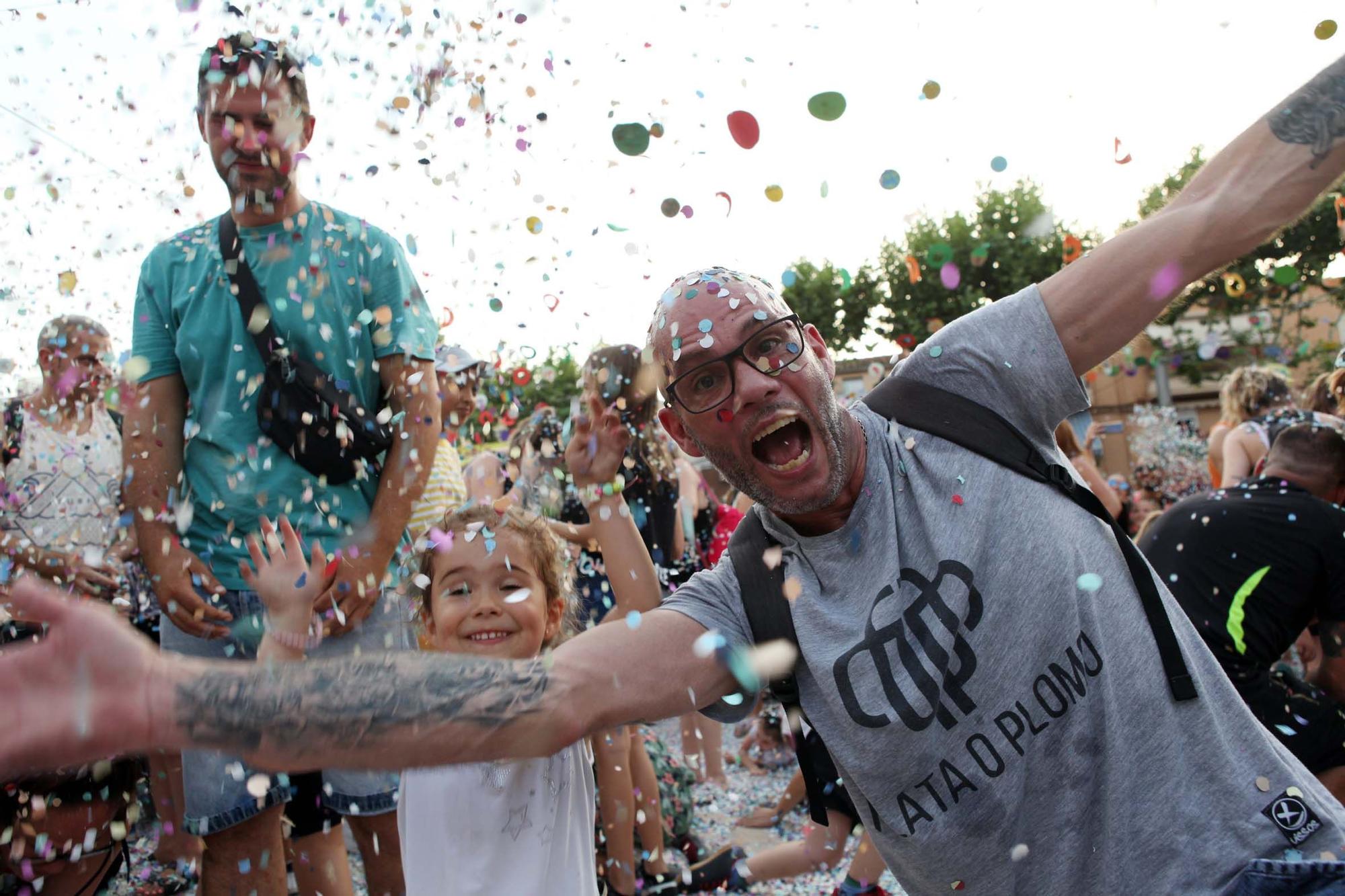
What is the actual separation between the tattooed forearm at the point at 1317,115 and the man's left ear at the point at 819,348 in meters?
0.89

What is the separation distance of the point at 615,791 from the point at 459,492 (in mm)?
1297

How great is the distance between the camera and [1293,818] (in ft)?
5.00

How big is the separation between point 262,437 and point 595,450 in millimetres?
932

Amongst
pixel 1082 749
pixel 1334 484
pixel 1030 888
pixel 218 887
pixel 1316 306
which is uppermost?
pixel 1316 306

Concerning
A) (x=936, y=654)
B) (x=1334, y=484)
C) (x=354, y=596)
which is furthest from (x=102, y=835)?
Answer: (x=1334, y=484)

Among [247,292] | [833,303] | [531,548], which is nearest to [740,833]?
[531,548]

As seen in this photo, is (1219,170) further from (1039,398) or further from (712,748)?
(712,748)

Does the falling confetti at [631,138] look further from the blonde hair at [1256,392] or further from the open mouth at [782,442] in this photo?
the blonde hair at [1256,392]

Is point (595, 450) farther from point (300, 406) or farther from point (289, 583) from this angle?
point (300, 406)

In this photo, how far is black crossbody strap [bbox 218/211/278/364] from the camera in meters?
2.52

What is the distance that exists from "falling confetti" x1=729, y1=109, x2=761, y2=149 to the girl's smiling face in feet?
3.60

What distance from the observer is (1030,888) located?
159 cm

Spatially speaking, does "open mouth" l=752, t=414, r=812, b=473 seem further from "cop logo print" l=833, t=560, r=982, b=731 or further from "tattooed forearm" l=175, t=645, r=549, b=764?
"tattooed forearm" l=175, t=645, r=549, b=764

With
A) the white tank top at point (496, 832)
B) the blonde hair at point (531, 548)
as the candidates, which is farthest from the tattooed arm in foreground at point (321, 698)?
the blonde hair at point (531, 548)
